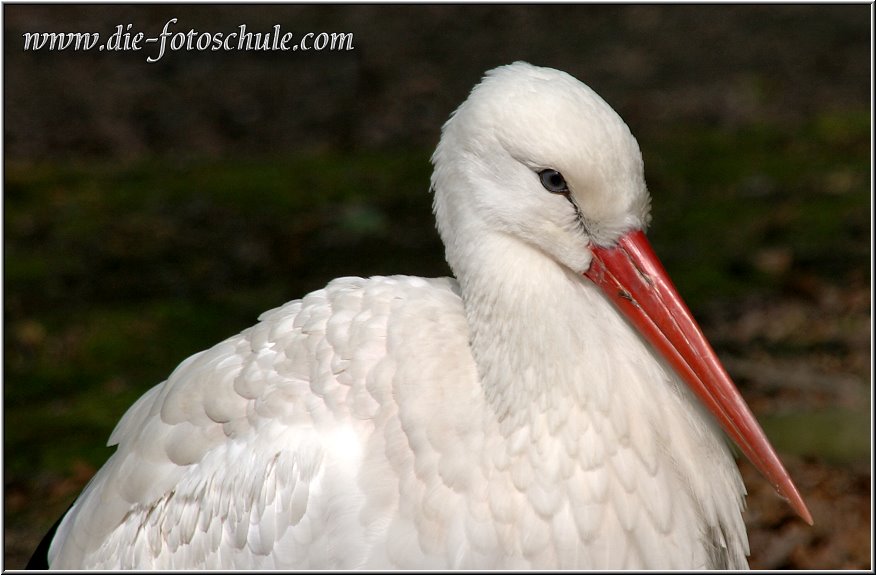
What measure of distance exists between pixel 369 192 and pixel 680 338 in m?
6.53

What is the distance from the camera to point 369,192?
30.3ft

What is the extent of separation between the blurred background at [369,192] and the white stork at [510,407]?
2.42 m

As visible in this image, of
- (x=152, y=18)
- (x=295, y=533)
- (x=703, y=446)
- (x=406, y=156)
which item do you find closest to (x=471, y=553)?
(x=295, y=533)

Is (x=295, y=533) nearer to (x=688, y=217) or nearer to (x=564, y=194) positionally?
(x=564, y=194)

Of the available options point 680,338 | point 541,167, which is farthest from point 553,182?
point 680,338

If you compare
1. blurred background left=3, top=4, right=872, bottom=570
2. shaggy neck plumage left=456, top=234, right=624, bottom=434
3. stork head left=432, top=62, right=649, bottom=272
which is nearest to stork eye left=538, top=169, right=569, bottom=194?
stork head left=432, top=62, right=649, bottom=272

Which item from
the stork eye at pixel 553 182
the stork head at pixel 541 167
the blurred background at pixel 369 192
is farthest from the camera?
the blurred background at pixel 369 192

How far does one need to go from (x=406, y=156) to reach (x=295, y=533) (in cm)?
720

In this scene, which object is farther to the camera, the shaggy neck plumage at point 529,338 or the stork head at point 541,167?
the shaggy neck plumage at point 529,338

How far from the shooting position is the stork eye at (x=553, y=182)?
285 cm

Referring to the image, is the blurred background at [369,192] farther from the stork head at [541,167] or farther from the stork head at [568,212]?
the stork head at [541,167]

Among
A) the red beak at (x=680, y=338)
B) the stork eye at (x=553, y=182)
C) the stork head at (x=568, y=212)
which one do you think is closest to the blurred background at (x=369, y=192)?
the red beak at (x=680, y=338)

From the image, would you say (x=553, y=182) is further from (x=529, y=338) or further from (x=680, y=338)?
(x=680, y=338)

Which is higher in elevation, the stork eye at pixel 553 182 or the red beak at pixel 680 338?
the stork eye at pixel 553 182
